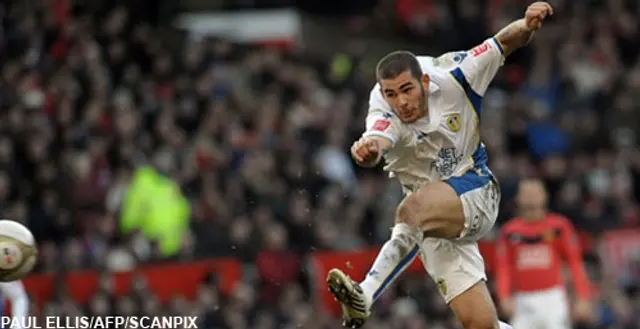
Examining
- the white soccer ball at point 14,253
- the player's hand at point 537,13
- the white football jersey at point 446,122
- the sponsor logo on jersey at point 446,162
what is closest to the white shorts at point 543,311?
the white football jersey at point 446,122

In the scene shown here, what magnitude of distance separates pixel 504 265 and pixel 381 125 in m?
5.27

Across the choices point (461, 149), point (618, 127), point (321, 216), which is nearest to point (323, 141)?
point (321, 216)

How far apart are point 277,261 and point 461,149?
290 inches

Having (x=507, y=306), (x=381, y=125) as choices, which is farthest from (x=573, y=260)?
(x=381, y=125)

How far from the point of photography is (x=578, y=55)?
70.8ft

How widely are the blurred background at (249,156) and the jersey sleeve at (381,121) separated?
6639 mm

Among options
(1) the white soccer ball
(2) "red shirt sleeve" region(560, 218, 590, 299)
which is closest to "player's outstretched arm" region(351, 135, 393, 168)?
(1) the white soccer ball

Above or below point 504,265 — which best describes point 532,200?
above

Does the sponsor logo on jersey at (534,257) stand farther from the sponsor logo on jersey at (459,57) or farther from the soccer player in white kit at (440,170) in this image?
the sponsor logo on jersey at (459,57)

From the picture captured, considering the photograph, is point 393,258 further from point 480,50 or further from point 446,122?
point 480,50

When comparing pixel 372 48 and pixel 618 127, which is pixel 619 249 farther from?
pixel 372 48

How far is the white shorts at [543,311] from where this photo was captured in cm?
1512

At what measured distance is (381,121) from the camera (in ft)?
33.3

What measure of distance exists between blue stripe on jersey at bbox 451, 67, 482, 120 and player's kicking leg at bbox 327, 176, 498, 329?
49cm
